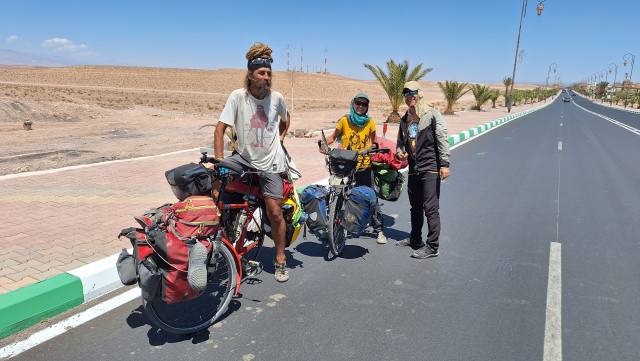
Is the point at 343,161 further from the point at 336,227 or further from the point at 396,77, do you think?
the point at 396,77

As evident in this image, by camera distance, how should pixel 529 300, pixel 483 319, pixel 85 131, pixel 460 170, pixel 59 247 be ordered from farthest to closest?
pixel 85 131 < pixel 460 170 < pixel 59 247 < pixel 529 300 < pixel 483 319

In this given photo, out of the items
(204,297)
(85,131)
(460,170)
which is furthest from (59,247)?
(85,131)

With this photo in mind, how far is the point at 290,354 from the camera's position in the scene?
2.92m

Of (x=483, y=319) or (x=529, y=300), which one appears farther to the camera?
(x=529, y=300)

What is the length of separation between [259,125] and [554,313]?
2.75m

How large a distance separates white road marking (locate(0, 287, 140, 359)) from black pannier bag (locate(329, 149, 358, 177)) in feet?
7.08

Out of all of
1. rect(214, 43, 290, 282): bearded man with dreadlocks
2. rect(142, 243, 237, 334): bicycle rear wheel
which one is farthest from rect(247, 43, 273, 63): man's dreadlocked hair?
rect(142, 243, 237, 334): bicycle rear wheel

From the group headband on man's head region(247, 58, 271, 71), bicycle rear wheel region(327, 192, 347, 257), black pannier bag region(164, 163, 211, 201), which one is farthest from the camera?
bicycle rear wheel region(327, 192, 347, 257)

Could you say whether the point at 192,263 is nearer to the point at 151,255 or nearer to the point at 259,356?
the point at 151,255

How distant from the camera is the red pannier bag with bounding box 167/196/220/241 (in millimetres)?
2969

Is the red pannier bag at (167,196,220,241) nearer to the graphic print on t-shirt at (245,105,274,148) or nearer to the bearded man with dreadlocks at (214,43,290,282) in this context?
the bearded man with dreadlocks at (214,43,290,282)

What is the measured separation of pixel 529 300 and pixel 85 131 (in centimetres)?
1711

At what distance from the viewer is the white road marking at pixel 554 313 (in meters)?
3.01

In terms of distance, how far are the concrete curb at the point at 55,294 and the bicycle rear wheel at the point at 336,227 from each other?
196 cm
